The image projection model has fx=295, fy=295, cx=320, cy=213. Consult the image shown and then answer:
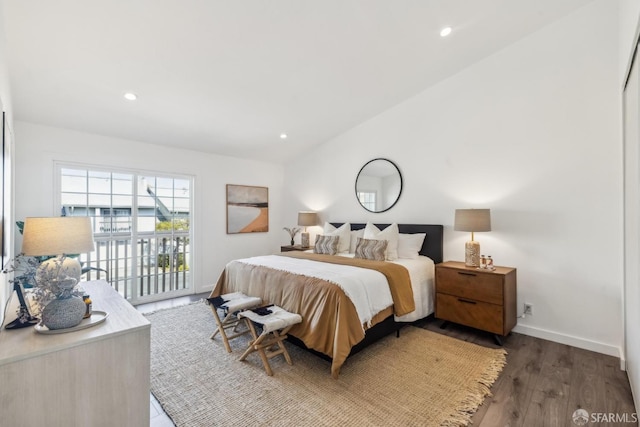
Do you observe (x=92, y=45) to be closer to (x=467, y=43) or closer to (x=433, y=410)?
(x=467, y=43)

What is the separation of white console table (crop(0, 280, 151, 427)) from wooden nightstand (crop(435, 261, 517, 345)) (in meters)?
2.88

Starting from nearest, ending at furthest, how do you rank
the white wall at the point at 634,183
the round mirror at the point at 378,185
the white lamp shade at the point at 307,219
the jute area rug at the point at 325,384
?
the white wall at the point at 634,183 → the jute area rug at the point at 325,384 → the round mirror at the point at 378,185 → the white lamp shade at the point at 307,219

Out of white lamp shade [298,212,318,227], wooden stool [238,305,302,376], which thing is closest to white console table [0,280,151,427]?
wooden stool [238,305,302,376]

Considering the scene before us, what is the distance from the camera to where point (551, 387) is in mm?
2207

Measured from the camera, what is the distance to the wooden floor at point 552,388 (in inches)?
74.7

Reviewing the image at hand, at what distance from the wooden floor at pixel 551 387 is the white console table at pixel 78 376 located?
6.46 ft

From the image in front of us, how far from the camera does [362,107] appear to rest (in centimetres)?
421

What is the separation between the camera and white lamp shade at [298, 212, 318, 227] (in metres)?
5.20

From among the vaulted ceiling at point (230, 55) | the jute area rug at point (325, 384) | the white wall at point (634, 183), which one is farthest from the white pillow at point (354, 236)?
the white wall at point (634, 183)

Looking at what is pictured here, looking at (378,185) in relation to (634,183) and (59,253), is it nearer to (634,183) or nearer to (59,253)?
(634,183)

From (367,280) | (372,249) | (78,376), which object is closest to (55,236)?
(78,376)

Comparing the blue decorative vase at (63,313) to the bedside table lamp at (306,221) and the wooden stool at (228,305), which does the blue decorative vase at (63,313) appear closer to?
the wooden stool at (228,305)

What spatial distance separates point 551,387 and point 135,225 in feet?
16.2

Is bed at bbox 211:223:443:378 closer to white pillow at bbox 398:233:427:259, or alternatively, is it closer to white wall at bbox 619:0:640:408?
white pillow at bbox 398:233:427:259
